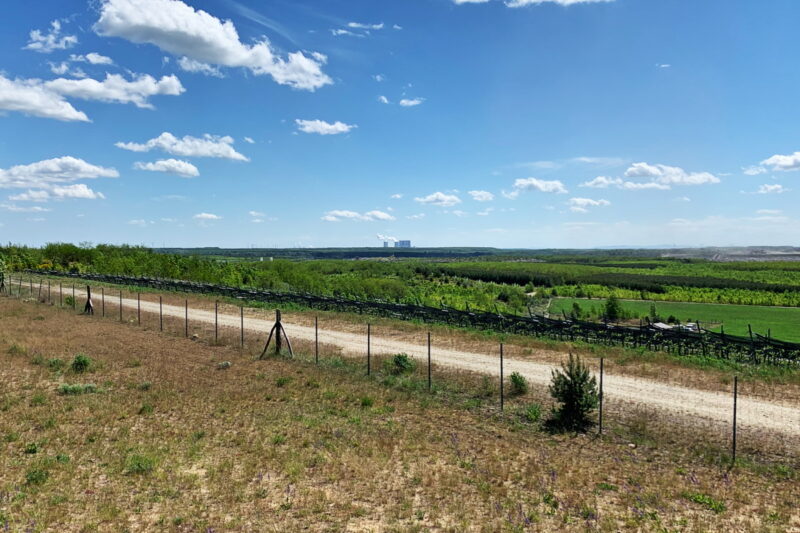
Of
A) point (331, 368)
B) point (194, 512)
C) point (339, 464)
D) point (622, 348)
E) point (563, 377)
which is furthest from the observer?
point (622, 348)

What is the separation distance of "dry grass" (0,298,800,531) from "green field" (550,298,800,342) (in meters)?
35.0

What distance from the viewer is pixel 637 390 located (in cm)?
1644

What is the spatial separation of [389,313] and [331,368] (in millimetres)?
15070

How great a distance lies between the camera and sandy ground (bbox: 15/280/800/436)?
13.6 meters

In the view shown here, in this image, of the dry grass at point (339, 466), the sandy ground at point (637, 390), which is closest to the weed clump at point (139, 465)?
the dry grass at point (339, 466)

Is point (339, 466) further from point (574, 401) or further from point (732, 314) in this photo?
point (732, 314)

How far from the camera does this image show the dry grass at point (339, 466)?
8273mm

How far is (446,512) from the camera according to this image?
8508mm

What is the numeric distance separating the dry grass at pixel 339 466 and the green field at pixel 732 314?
35.0 metres

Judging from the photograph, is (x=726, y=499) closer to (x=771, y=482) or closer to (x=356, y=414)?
(x=771, y=482)

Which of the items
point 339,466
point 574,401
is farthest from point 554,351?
point 339,466

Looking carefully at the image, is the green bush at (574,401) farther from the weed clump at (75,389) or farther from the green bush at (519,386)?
the weed clump at (75,389)

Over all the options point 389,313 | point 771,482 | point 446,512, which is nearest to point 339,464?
point 446,512

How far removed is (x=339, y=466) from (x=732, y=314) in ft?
241
